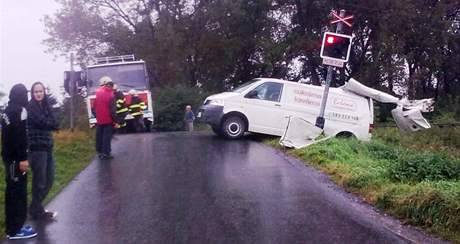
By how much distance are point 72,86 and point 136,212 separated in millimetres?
13260

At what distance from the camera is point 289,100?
1753 cm

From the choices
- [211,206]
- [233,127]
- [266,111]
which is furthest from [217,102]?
[211,206]

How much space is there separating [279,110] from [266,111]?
338 millimetres

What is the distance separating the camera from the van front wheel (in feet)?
57.3

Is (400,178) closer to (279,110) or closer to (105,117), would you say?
(105,117)

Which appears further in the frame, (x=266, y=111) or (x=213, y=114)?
(x=213, y=114)

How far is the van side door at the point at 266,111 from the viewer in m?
17.4

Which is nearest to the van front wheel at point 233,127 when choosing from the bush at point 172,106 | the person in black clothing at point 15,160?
the person in black clothing at point 15,160

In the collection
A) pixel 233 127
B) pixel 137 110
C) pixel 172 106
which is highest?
pixel 233 127

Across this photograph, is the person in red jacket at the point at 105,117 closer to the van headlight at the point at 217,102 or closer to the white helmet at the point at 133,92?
the van headlight at the point at 217,102

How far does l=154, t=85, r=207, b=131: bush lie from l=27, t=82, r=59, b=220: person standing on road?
75.6ft

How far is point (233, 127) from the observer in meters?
17.5

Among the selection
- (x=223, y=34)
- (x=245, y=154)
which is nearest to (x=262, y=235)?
(x=245, y=154)

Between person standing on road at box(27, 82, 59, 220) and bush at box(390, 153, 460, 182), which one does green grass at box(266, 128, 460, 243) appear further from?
person standing on road at box(27, 82, 59, 220)
